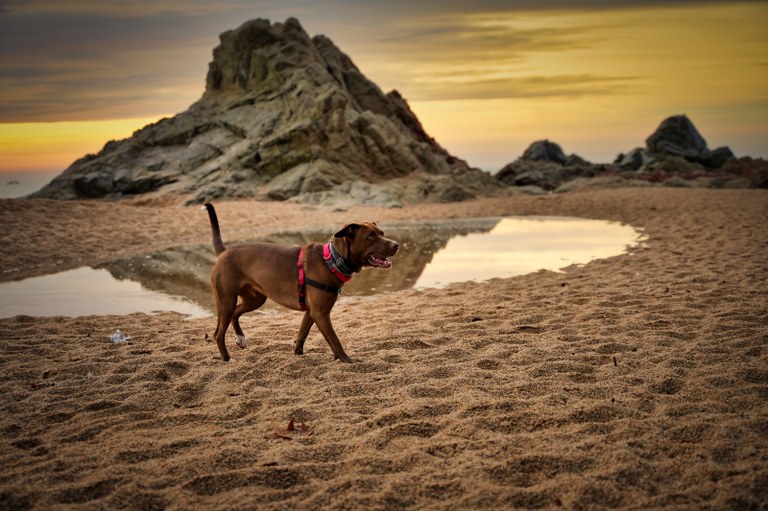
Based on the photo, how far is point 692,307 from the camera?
6852 mm

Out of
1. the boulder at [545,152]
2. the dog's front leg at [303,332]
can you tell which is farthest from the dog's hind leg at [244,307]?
the boulder at [545,152]

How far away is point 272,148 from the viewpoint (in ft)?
104

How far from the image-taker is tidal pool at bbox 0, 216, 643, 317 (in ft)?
30.0

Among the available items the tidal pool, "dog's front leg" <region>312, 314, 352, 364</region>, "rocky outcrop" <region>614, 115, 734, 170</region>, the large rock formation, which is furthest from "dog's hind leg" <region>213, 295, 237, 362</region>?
"rocky outcrop" <region>614, 115, 734, 170</region>

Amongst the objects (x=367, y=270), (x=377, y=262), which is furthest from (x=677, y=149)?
(x=377, y=262)

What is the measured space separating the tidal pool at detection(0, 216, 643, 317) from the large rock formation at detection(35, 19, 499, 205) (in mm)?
10413

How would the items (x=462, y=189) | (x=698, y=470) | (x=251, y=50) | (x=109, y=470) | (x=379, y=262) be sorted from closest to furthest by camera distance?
(x=698, y=470) < (x=109, y=470) < (x=379, y=262) < (x=462, y=189) < (x=251, y=50)

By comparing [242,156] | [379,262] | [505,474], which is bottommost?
[505,474]

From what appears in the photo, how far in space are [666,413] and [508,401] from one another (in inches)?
40.9

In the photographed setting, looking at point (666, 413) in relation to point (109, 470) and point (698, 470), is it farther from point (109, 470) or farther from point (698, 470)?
point (109, 470)

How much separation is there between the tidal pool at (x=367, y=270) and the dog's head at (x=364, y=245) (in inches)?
142

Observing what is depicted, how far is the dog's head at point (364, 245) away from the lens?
215 inches

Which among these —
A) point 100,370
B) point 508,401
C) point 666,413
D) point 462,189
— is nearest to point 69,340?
point 100,370

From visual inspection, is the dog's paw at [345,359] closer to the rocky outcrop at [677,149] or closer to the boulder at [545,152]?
the rocky outcrop at [677,149]
